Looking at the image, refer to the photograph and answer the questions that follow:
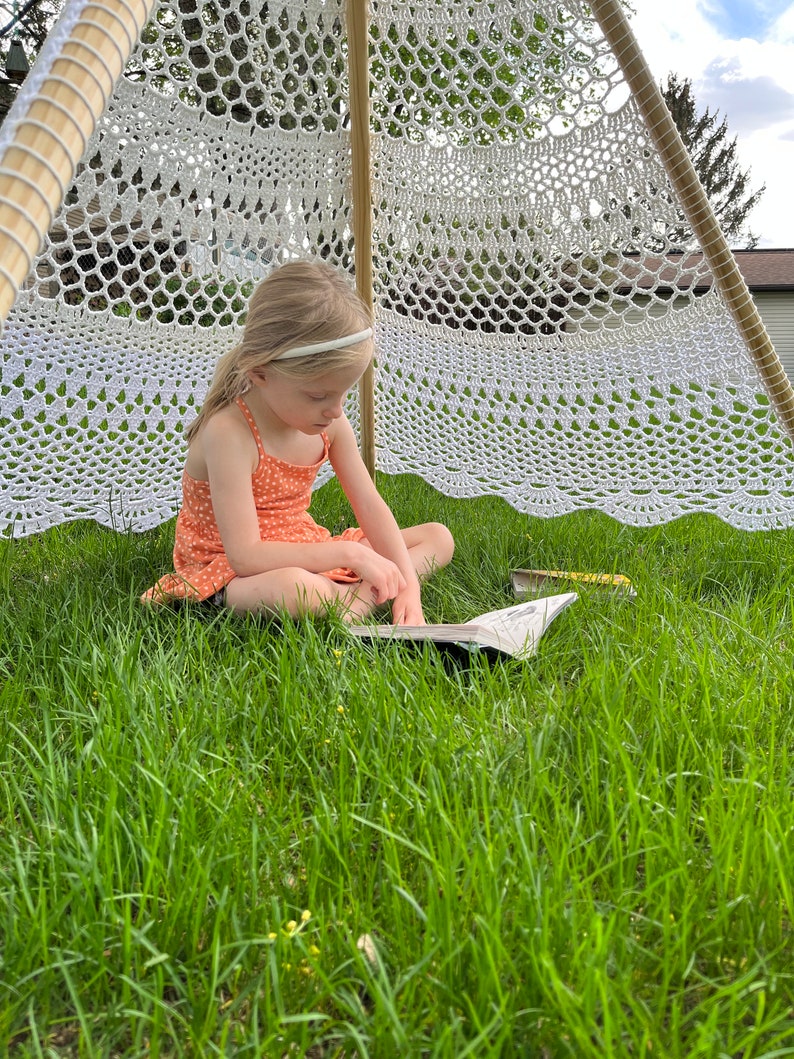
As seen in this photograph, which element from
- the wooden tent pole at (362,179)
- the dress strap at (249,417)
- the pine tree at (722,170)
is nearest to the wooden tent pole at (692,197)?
the wooden tent pole at (362,179)

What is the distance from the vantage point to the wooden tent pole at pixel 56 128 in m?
0.67

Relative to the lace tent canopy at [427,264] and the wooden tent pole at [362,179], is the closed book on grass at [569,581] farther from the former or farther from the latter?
the wooden tent pole at [362,179]

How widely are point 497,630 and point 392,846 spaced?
55cm

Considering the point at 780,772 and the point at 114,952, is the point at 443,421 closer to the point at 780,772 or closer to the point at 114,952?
the point at 780,772

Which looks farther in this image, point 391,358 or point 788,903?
point 391,358

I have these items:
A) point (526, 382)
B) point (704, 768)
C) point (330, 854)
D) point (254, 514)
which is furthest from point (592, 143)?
point (330, 854)

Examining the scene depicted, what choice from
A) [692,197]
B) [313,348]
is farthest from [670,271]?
[313,348]

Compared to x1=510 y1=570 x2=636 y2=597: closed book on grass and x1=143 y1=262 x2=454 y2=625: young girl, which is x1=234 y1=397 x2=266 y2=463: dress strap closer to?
x1=143 y1=262 x2=454 y2=625: young girl

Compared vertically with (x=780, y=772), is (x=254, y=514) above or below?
above

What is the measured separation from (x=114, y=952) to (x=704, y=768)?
0.57 metres

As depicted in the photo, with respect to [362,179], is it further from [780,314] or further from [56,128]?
[780,314]

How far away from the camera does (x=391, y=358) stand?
72.7 inches

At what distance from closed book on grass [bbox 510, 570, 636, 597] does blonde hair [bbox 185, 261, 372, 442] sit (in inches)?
20.2

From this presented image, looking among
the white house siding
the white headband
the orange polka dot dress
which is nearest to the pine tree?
the white house siding
